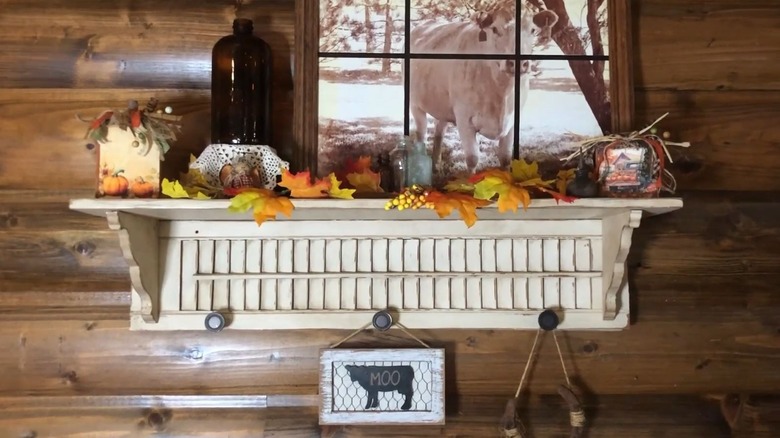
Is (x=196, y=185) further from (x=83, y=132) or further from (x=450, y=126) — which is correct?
(x=450, y=126)

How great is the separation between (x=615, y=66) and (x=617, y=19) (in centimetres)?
9

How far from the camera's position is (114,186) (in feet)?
3.54

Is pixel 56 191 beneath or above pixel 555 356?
above

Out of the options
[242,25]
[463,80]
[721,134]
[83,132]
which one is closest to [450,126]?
[463,80]

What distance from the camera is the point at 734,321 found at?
1.33 m

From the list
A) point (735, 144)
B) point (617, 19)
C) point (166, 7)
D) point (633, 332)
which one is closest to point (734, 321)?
point (633, 332)

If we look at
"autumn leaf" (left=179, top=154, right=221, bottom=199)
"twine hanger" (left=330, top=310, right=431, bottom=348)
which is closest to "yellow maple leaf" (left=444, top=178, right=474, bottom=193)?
"twine hanger" (left=330, top=310, right=431, bottom=348)

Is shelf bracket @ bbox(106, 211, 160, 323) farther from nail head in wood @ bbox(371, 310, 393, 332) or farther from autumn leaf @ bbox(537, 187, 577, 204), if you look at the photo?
autumn leaf @ bbox(537, 187, 577, 204)

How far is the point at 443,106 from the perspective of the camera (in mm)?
1282

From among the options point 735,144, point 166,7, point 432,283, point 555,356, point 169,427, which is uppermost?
point 166,7

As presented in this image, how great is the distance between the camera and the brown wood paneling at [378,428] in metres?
1.28

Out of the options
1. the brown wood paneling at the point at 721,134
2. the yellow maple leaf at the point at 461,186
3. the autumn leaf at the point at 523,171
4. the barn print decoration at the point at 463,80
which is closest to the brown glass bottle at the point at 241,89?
the barn print decoration at the point at 463,80

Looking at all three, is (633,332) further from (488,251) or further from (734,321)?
(488,251)

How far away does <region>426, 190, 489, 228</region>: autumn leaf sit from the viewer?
3.44ft
